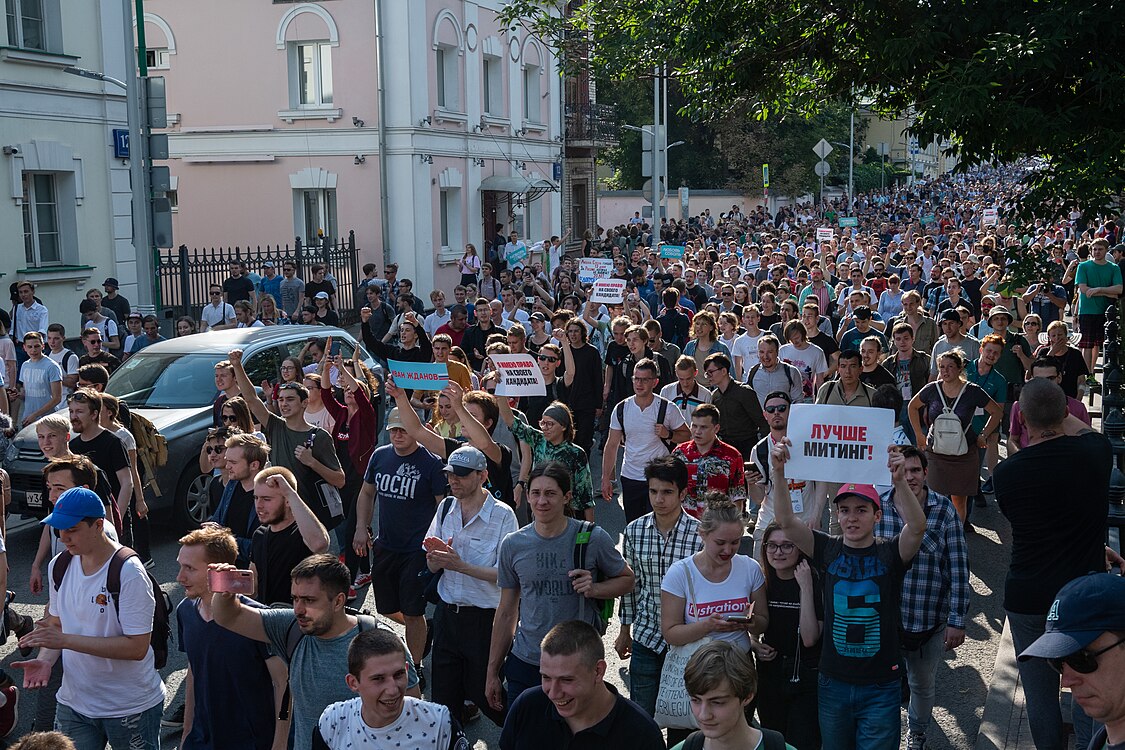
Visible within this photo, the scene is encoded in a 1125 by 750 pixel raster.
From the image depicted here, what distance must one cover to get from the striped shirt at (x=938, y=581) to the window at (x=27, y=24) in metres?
17.8

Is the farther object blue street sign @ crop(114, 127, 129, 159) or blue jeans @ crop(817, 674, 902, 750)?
blue street sign @ crop(114, 127, 129, 159)

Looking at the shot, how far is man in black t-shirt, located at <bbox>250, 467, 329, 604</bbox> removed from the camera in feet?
20.6

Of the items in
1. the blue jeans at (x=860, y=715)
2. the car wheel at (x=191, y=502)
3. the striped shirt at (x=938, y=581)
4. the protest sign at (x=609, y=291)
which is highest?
the protest sign at (x=609, y=291)

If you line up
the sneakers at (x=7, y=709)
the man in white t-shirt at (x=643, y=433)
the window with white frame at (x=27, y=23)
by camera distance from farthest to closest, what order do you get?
the window with white frame at (x=27, y=23), the man in white t-shirt at (x=643, y=433), the sneakers at (x=7, y=709)

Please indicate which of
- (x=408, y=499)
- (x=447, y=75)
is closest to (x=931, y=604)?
(x=408, y=499)

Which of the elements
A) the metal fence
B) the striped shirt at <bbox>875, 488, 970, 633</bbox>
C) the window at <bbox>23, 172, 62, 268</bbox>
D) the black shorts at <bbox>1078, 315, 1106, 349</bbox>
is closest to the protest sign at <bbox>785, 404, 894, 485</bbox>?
the striped shirt at <bbox>875, 488, 970, 633</bbox>

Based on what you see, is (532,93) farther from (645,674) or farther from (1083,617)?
(1083,617)

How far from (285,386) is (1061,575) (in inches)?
208

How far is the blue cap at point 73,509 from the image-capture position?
5535mm

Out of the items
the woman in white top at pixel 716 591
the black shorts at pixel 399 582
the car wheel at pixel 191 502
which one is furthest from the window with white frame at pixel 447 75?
the woman in white top at pixel 716 591

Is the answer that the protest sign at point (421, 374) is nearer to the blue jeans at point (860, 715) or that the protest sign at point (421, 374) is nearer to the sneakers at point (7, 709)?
the sneakers at point (7, 709)

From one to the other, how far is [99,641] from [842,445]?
3.65 m

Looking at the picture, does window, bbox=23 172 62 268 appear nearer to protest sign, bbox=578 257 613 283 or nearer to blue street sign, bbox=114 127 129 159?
blue street sign, bbox=114 127 129 159

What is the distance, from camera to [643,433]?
9352 mm
